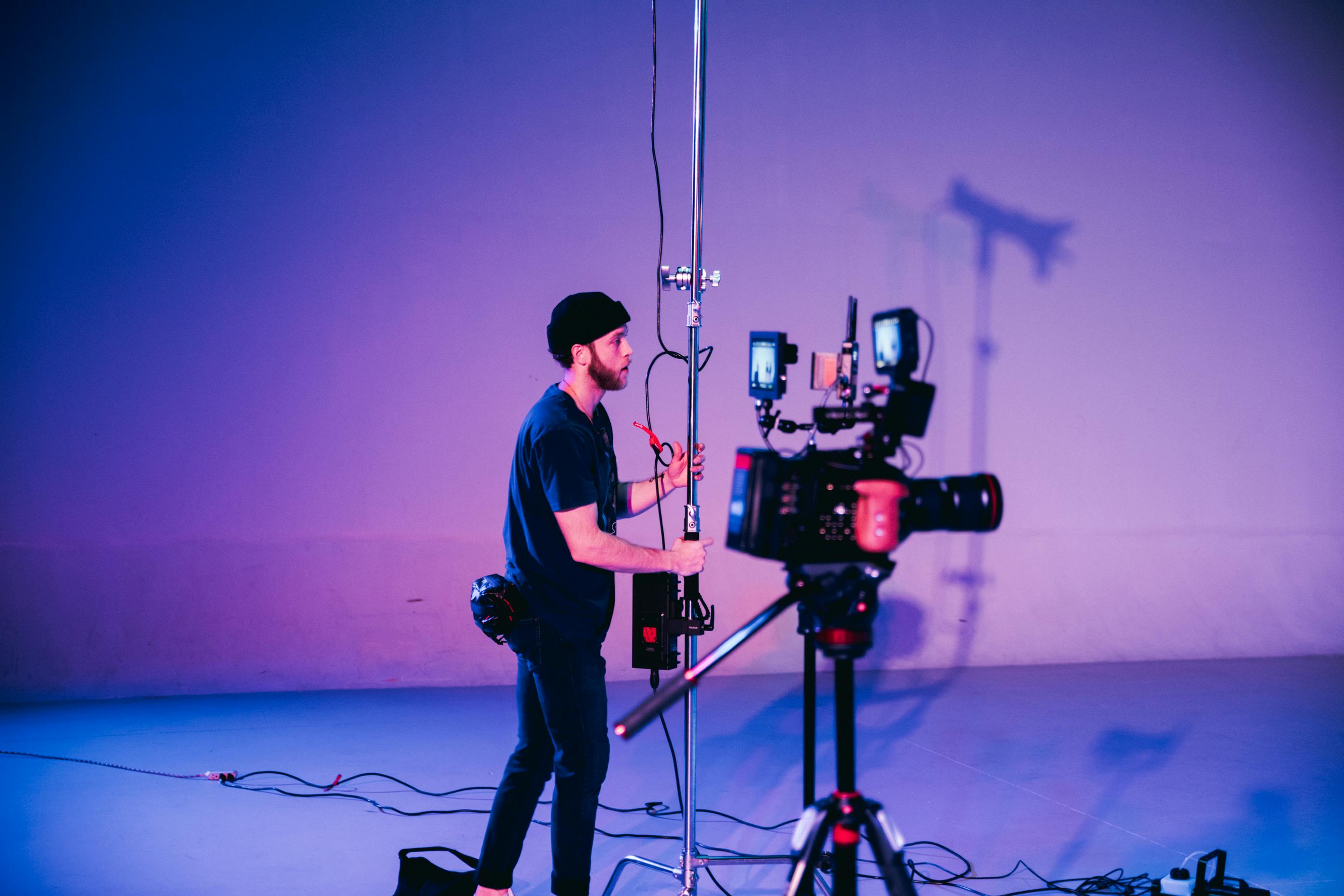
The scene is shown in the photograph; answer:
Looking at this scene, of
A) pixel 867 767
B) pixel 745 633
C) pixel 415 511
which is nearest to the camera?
pixel 745 633

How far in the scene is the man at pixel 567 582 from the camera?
2.14 meters

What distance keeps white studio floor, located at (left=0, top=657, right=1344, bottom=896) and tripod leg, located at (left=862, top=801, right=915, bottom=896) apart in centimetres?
125

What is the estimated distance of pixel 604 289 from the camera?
503 cm

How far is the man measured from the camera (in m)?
2.14

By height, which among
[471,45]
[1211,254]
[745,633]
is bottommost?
[745,633]

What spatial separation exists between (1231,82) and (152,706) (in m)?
6.73

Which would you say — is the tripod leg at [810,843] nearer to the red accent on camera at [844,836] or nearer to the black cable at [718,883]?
the red accent on camera at [844,836]

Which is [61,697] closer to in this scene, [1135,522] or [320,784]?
[320,784]

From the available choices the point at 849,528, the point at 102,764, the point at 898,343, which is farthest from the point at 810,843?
the point at 102,764

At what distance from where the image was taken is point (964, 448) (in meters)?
5.39

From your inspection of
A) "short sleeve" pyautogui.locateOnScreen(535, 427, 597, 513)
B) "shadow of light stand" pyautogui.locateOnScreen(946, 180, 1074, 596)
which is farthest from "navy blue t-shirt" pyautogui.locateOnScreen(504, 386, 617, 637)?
"shadow of light stand" pyautogui.locateOnScreen(946, 180, 1074, 596)

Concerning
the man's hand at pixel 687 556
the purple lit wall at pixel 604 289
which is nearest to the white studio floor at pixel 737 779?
the purple lit wall at pixel 604 289

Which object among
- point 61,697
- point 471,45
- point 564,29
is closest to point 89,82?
point 471,45

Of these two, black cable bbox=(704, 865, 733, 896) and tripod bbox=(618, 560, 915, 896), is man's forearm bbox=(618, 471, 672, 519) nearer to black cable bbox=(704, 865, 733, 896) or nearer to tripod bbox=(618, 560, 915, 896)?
black cable bbox=(704, 865, 733, 896)
